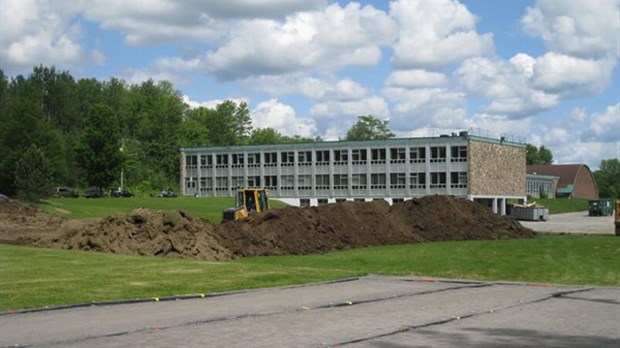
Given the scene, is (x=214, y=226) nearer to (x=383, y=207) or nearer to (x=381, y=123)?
(x=383, y=207)

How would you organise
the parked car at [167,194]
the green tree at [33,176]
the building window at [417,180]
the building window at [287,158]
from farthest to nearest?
the parked car at [167,194] < the building window at [287,158] < the building window at [417,180] < the green tree at [33,176]

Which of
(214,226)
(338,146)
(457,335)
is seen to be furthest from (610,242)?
(338,146)

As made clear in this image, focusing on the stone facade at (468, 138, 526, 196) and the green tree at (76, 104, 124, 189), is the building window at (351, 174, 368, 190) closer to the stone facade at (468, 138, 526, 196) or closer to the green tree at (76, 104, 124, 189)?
the stone facade at (468, 138, 526, 196)

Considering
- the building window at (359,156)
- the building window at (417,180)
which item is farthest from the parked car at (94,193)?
the building window at (417,180)

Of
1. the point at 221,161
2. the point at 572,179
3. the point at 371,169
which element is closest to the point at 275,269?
the point at 371,169

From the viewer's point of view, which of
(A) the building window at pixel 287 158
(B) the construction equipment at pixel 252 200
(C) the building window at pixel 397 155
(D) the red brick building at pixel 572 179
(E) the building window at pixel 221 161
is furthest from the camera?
(D) the red brick building at pixel 572 179

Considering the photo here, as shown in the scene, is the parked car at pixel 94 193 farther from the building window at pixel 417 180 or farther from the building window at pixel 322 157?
the building window at pixel 417 180

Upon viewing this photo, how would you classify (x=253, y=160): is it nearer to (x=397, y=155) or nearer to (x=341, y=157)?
(x=341, y=157)

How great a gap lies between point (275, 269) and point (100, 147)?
70.7 meters

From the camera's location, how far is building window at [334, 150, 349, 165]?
105 meters

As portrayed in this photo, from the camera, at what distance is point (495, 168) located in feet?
329

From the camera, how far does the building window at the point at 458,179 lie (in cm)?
9581

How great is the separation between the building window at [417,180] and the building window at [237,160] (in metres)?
26.0

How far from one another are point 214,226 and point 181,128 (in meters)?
110
